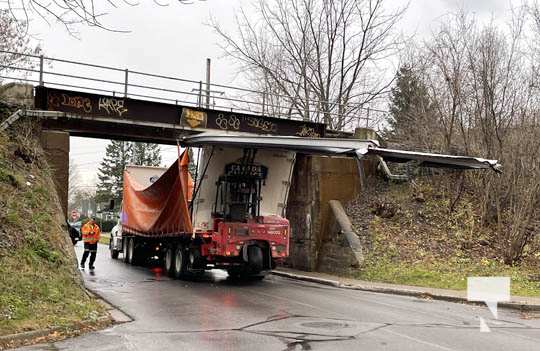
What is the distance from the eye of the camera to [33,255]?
1123 centimetres

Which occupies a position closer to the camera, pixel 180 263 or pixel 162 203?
pixel 180 263

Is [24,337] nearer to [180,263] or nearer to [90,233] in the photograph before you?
[180,263]

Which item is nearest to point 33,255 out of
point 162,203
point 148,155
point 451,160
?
point 162,203

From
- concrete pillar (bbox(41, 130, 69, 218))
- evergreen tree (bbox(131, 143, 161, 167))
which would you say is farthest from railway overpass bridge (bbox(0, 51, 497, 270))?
evergreen tree (bbox(131, 143, 161, 167))

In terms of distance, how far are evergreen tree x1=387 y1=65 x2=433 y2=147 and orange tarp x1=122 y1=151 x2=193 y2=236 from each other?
11131mm

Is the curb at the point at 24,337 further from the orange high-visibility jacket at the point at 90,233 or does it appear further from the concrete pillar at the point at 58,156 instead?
the orange high-visibility jacket at the point at 90,233

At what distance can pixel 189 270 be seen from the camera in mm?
17094

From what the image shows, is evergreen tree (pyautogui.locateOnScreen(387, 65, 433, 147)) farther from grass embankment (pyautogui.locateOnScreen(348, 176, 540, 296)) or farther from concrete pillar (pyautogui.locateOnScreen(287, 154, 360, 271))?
concrete pillar (pyautogui.locateOnScreen(287, 154, 360, 271))

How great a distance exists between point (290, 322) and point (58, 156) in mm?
11169

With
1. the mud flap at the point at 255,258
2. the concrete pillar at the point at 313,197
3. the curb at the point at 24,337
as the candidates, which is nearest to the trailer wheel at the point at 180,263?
the mud flap at the point at 255,258

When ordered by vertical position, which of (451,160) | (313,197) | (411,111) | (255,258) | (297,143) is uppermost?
(411,111)

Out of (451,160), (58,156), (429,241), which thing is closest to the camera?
(58,156)

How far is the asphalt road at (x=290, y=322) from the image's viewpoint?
323 inches

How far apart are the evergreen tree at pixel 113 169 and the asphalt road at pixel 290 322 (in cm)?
6305
